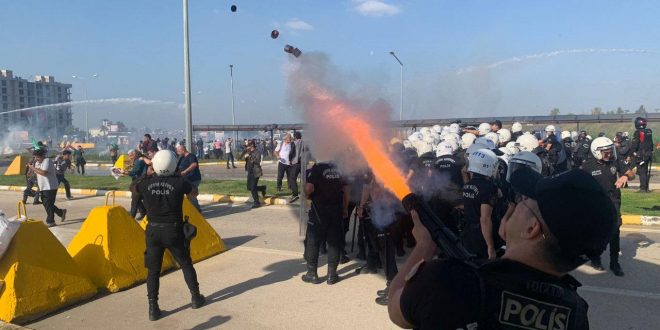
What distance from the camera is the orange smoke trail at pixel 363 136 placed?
3668mm

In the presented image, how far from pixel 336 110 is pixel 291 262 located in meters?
3.32

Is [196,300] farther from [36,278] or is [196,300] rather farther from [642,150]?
[642,150]

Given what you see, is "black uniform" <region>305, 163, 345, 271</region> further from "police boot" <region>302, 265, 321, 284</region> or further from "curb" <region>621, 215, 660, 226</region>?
"curb" <region>621, 215, 660, 226</region>

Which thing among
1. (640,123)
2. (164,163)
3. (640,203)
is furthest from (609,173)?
(640,123)

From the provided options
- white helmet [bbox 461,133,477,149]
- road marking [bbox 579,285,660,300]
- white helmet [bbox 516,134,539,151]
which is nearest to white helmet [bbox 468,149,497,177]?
road marking [bbox 579,285,660,300]

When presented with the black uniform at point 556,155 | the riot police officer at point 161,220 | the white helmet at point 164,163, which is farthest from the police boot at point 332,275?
the black uniform at point 556,155

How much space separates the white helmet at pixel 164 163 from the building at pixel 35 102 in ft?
237

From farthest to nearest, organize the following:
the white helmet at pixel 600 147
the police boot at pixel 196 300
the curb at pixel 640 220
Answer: the curb at pixel 640 220
the white helmet at pixel 600 147
the police boot at pixel 196 300

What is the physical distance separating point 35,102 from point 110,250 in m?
85.6

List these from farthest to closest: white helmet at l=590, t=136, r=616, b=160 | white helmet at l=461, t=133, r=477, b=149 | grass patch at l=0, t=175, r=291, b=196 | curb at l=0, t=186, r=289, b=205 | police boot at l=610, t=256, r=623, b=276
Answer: grass patch at l=0, t=175, r=291, b=196 → curb at l=0, t=186, r=289, b=205 → white helmet at l=461, t=133, r=477, b=149 → white helmet at l=590, t=136, r=616, b=160 → police boot at l=610, t=256, r=623, b=276

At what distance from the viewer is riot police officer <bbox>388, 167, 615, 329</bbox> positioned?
1.43 m

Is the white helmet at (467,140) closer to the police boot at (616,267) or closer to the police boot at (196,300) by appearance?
the police boot at (616,267)

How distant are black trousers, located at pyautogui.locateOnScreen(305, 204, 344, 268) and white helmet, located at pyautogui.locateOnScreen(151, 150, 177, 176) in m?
1.90

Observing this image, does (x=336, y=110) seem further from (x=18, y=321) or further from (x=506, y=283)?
(x=18, y=321)
